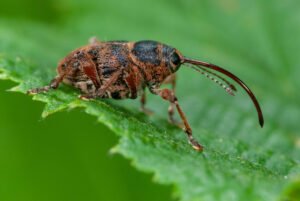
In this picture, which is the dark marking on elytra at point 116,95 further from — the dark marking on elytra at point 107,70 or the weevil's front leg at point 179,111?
the weevil's front leg at point 179,111

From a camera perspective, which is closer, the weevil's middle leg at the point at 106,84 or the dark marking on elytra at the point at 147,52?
the weevil's middle leg at the point at 106,84

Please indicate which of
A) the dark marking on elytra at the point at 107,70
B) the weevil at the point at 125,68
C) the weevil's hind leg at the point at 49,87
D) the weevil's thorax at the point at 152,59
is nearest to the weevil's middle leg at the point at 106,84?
the weevil at the point at 125,68

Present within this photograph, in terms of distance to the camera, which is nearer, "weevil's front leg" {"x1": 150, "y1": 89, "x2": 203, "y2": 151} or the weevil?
"weevil's front leg" {"x1": 150, "y1": 89, "x2": 203, "y2": 151}

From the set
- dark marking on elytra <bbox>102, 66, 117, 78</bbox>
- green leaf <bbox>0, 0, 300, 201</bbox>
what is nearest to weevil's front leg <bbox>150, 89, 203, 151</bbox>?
green leaf <bbox>0, 0, 300, 201</bbox>

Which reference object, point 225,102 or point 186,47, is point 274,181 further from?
point 186,47

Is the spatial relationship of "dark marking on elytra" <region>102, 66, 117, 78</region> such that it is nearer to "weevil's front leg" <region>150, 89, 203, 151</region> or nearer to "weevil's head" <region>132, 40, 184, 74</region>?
"weevil's head" <region>132, 40, 184, 74</region>

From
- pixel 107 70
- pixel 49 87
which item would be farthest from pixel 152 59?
pixel 49 87
